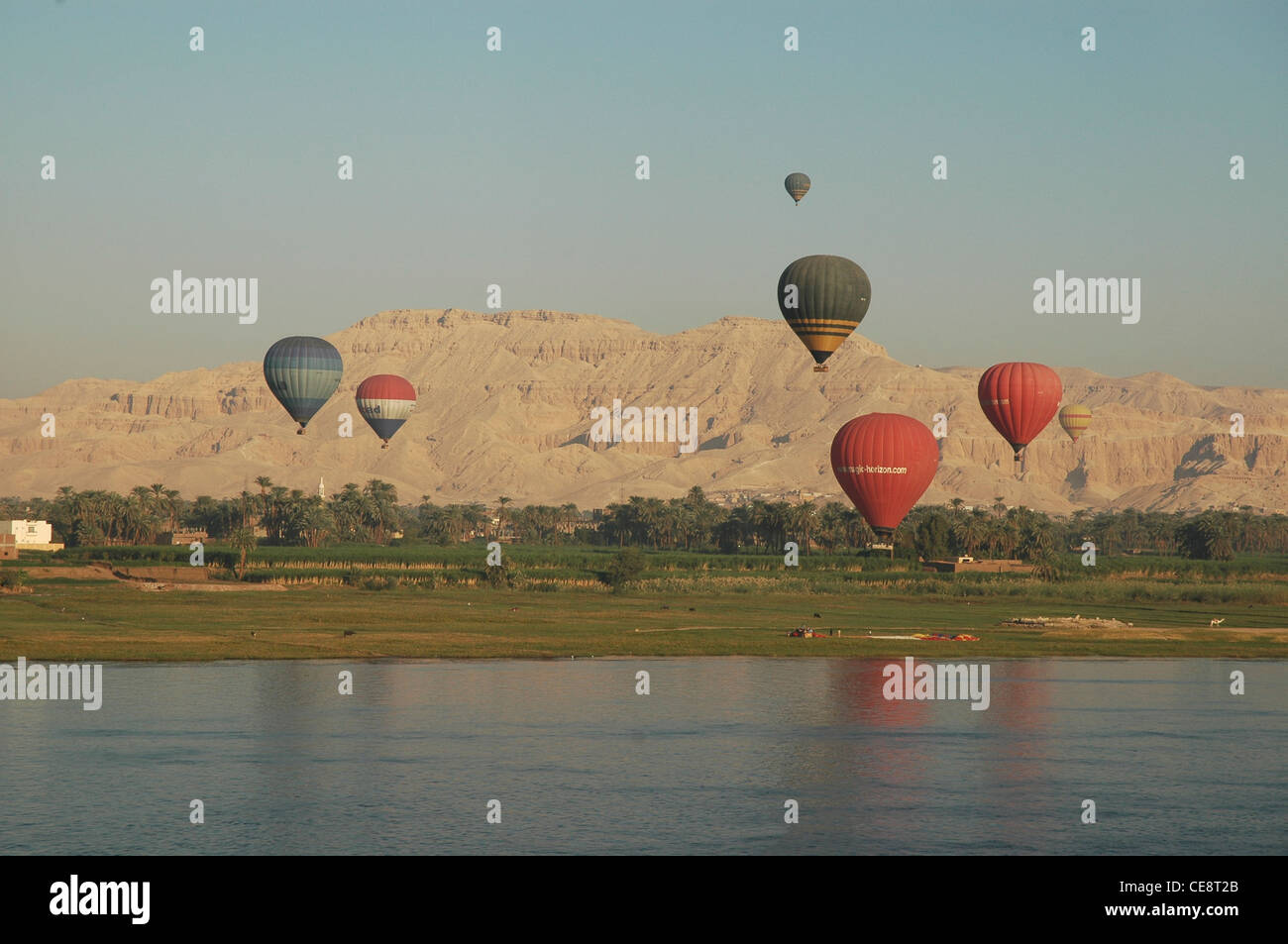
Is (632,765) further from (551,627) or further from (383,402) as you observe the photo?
(383,402)

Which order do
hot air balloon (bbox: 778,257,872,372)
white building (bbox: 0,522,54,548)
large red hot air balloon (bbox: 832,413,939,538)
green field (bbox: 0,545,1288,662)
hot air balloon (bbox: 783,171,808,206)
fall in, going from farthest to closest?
white building (bbox: 0,522,54,548) → hot air balloon (bbox: 783,171,808,206) → large red hot air balloon (bbox: 832,413,939,538) → hot air balloon (bbox: 778,257,872,372) → green field (bbox: 0,545,1288,662)

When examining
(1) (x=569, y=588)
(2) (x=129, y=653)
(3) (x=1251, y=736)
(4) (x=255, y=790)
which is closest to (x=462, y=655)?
(2) (x=129, y=653)

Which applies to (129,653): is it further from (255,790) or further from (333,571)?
(333,571)

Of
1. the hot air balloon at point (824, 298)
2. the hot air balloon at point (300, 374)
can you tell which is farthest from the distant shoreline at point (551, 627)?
the hot air balloon at point (300, 374)

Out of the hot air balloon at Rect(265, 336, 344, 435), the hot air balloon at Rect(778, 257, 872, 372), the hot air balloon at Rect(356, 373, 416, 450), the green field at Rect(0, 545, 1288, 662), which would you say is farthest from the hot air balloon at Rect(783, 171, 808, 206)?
the hot air balloon at Rect(356, 373, 416, 450)

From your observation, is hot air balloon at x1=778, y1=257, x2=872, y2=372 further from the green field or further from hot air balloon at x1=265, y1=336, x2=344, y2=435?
hot air balloon at x1=265, y1=336, x2=344, y2=435
